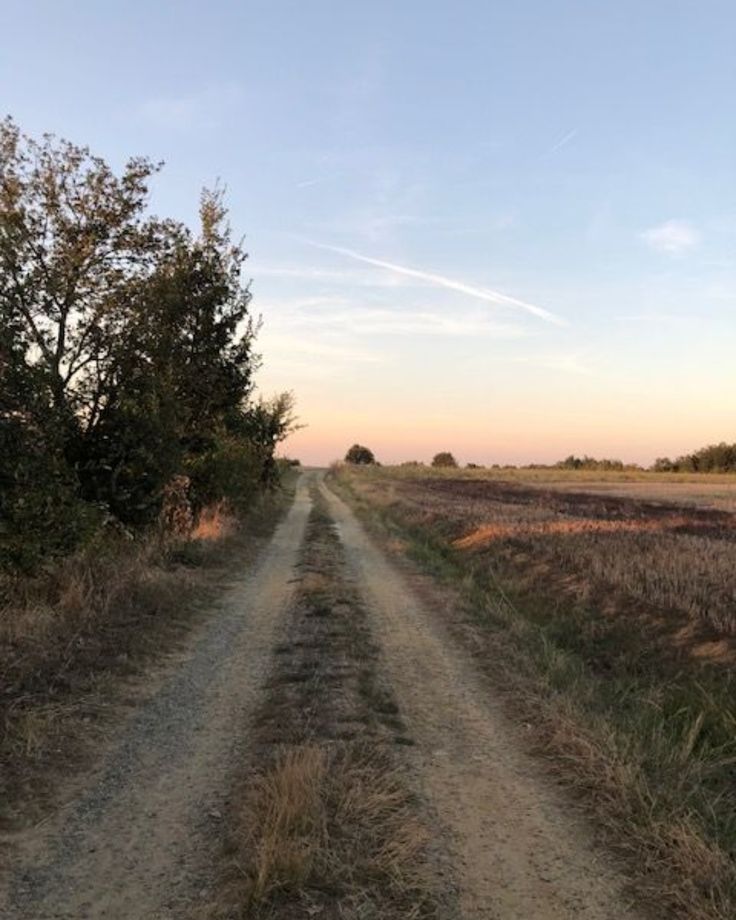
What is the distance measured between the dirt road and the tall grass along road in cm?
1

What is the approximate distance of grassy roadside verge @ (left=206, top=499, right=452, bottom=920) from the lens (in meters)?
4.33

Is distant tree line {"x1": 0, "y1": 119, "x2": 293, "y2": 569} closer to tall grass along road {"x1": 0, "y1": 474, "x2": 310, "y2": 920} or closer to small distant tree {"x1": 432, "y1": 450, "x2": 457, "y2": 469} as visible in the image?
tall grass along road {"x1": 0, "y1": 474, "x2": 310, "y2": 920}

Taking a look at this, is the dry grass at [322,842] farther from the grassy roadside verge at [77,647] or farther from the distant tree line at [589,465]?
the distant tree line at [589,465]

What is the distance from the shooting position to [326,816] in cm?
514

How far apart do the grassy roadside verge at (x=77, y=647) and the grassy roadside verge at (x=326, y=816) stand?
1.49 meters

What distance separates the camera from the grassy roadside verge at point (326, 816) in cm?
433

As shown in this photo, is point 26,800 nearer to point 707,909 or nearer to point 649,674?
point 707,909

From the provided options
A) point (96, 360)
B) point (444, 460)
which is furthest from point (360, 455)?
point (96, 360)

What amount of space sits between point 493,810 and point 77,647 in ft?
17.8

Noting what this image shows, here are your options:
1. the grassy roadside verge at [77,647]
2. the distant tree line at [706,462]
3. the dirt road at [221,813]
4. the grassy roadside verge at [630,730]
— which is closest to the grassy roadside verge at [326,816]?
the dirt road at [221,813]

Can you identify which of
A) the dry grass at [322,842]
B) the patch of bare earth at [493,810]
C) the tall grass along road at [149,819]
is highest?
the dry grass at [322,842]

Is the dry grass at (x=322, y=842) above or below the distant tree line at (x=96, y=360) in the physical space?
below

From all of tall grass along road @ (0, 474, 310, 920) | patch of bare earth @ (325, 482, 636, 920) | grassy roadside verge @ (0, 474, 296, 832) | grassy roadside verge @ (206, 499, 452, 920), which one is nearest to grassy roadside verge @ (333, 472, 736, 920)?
patch of bare earth @ (325, 482, 636, 920)

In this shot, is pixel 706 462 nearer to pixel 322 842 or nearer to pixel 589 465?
pixel 589 465
